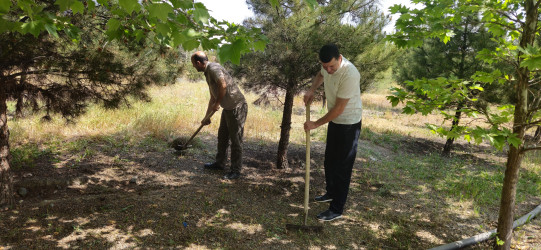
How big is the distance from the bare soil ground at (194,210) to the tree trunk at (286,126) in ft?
0.53

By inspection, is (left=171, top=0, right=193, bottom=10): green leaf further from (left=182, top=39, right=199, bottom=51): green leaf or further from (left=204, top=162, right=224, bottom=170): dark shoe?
(left=204, top=162, right=224, bottom=170): dark shoe

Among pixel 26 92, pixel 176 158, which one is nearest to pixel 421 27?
pixel 176 158

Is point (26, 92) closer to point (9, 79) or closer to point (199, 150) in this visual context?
point (9, 79)

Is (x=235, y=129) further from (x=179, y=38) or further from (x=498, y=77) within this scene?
(x=498, y=77)

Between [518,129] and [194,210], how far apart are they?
2.96 metres

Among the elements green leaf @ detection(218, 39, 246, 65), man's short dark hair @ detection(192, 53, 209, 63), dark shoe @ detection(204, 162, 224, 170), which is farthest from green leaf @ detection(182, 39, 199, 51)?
dark shoe @ detection(204, 162, 224, 170)

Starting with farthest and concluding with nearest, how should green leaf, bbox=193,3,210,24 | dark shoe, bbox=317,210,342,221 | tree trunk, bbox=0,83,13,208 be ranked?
dark shoe, bbox=317,210,342,221 → tree trunk, bbox=0,83,13,208 → green leaf, bbox=193,3,210,24

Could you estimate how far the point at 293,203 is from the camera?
3.51 metres

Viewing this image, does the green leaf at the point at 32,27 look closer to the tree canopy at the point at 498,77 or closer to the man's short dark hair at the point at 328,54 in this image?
the man's short dark hair at the point at 328,54

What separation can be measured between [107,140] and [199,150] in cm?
143

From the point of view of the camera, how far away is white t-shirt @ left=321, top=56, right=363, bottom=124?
9.29ft

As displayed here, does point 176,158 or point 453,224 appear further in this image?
point 176,158

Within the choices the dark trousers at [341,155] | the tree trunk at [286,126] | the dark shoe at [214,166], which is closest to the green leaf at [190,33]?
the dark trousers at [341,155]

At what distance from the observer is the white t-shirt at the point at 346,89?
2.83 m
